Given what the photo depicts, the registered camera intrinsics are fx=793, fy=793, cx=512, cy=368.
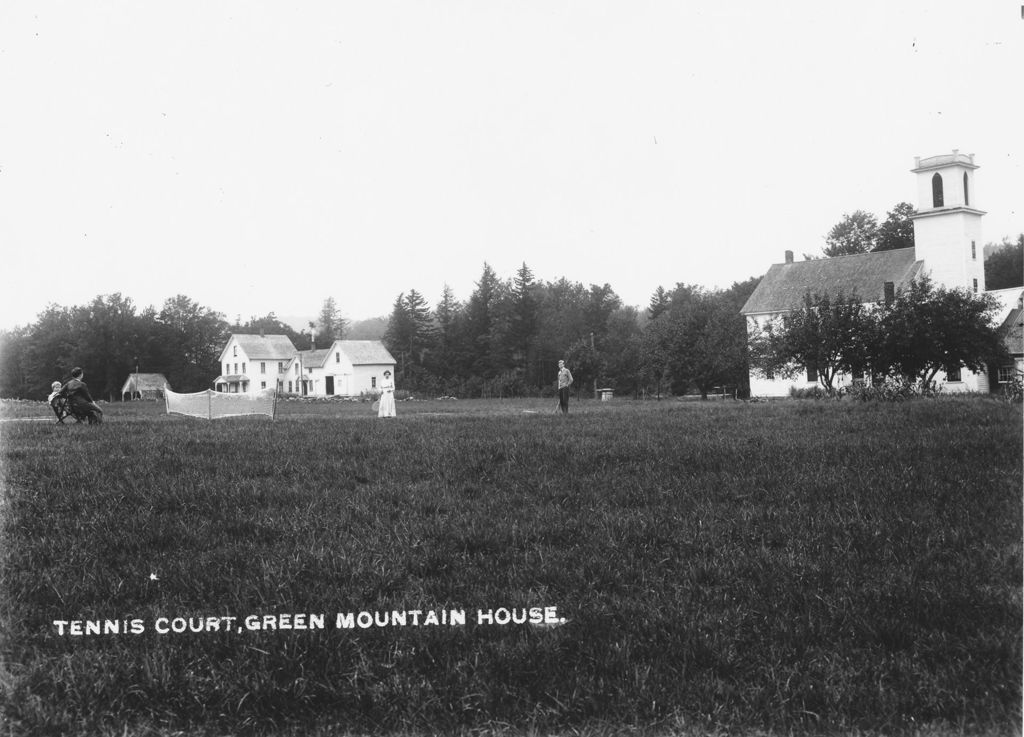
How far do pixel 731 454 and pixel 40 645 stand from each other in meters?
7.33

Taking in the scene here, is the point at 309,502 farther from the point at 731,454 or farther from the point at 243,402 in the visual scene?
the point at 243,402

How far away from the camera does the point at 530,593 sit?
462 cm

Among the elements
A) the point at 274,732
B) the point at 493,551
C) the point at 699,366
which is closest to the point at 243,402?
the point at 493,551

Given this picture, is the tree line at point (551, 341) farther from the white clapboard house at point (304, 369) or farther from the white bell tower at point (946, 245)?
the white bell tower at point (946, 245)

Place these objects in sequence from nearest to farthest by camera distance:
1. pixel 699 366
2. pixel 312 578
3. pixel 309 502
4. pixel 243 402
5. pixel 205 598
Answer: pixel 205 598
pixel 312 578
pixel 309 502
pixel 243 402
pixel 699 366

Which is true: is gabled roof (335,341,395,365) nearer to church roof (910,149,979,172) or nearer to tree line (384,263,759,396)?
tree line (384,263,759,396)

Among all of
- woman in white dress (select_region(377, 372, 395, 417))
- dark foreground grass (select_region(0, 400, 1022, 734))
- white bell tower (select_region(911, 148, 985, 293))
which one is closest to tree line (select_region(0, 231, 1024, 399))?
woman in white dress (select_region(377, 372, 395, 417))

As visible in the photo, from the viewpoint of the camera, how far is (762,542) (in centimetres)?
573

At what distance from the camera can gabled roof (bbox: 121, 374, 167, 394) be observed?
48.9 feet

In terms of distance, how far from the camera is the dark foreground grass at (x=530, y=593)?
353cm

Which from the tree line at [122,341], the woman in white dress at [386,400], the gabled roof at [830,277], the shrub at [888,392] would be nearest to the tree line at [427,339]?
the tree line at [122,341]

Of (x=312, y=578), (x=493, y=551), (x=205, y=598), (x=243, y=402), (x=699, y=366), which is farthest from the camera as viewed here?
(x=699, y=366)

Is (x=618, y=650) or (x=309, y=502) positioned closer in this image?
(x=618, y=650)

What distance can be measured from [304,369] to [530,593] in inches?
1143
